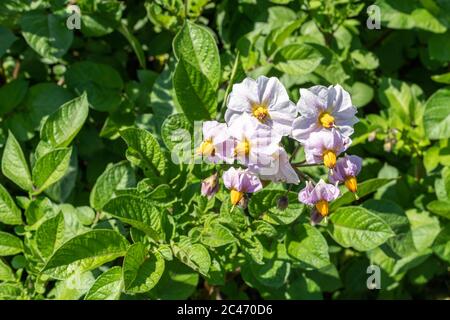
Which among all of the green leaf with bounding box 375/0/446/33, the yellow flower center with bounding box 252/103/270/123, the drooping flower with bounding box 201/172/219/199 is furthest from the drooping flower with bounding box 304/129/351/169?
the green leaf with bounding box 375/0/446/33

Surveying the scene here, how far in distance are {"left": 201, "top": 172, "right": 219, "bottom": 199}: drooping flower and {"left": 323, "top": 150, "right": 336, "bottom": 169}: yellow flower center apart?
27cm

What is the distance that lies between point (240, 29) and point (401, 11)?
21.2 inches

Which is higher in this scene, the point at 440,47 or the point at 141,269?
the point at 440,47

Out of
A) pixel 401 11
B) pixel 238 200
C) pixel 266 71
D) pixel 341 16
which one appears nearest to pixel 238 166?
pixel 238 200

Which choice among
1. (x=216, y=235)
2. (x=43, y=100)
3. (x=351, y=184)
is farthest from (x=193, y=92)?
(x=43, y=100)

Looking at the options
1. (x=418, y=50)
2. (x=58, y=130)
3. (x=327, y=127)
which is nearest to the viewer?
(x=327, y=127)

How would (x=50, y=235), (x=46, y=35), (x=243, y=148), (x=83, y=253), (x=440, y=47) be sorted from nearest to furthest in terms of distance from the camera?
(x=243, y=148) → (x=83, y=253) → (x=50, y=235) → (x=46, y=35) → (x=440, y=47)

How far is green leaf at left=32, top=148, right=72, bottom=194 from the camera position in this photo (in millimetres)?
1648

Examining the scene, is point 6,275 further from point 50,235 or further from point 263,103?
point 263,103

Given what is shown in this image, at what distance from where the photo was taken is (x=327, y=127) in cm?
134

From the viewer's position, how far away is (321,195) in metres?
1.38

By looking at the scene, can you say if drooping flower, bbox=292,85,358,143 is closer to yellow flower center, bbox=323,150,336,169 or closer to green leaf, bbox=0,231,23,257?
yellow flower center, bbox=323,150,336,169

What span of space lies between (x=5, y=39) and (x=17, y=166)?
44cm
